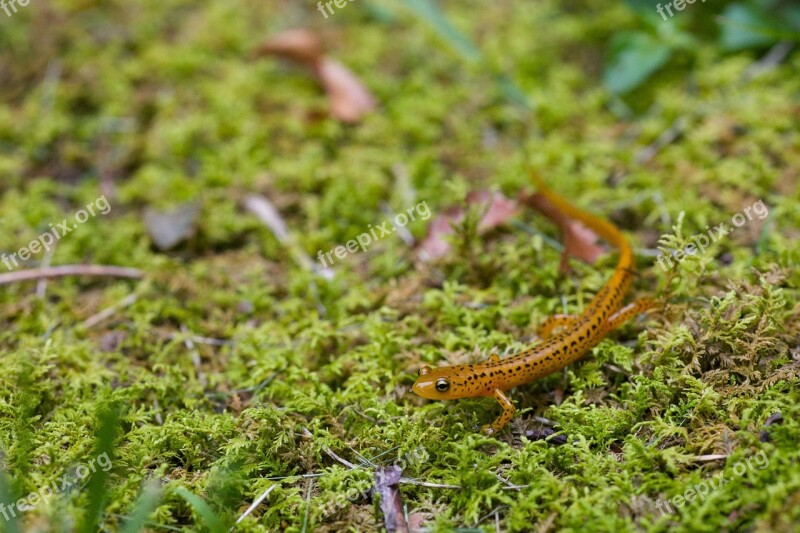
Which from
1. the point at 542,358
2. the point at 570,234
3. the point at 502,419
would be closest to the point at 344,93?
the point at 570,234

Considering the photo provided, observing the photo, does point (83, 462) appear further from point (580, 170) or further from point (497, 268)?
point (580, 170)

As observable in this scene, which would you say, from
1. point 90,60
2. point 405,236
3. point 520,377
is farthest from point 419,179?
point 90,60

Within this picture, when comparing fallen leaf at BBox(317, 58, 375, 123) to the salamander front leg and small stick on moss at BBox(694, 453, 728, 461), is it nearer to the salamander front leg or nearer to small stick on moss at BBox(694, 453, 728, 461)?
the salamander front leg

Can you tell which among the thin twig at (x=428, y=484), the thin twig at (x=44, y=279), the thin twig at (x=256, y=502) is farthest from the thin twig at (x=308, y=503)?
the thin twig at (x=44, y=279)

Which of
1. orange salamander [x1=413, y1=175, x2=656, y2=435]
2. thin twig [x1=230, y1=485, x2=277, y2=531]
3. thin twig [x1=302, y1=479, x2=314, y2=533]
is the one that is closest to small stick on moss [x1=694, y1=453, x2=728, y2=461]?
orange salamander [x1=413, y1=175, x2=656, y2=435]

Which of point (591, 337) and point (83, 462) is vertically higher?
point (83, 462)

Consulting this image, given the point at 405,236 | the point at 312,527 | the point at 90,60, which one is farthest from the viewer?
the point at 90,60

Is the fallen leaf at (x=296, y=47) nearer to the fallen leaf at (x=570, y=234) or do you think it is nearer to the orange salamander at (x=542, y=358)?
the fallen leaf at (x=570, y=234)

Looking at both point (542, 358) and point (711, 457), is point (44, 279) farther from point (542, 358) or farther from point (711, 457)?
point (711, 457)
